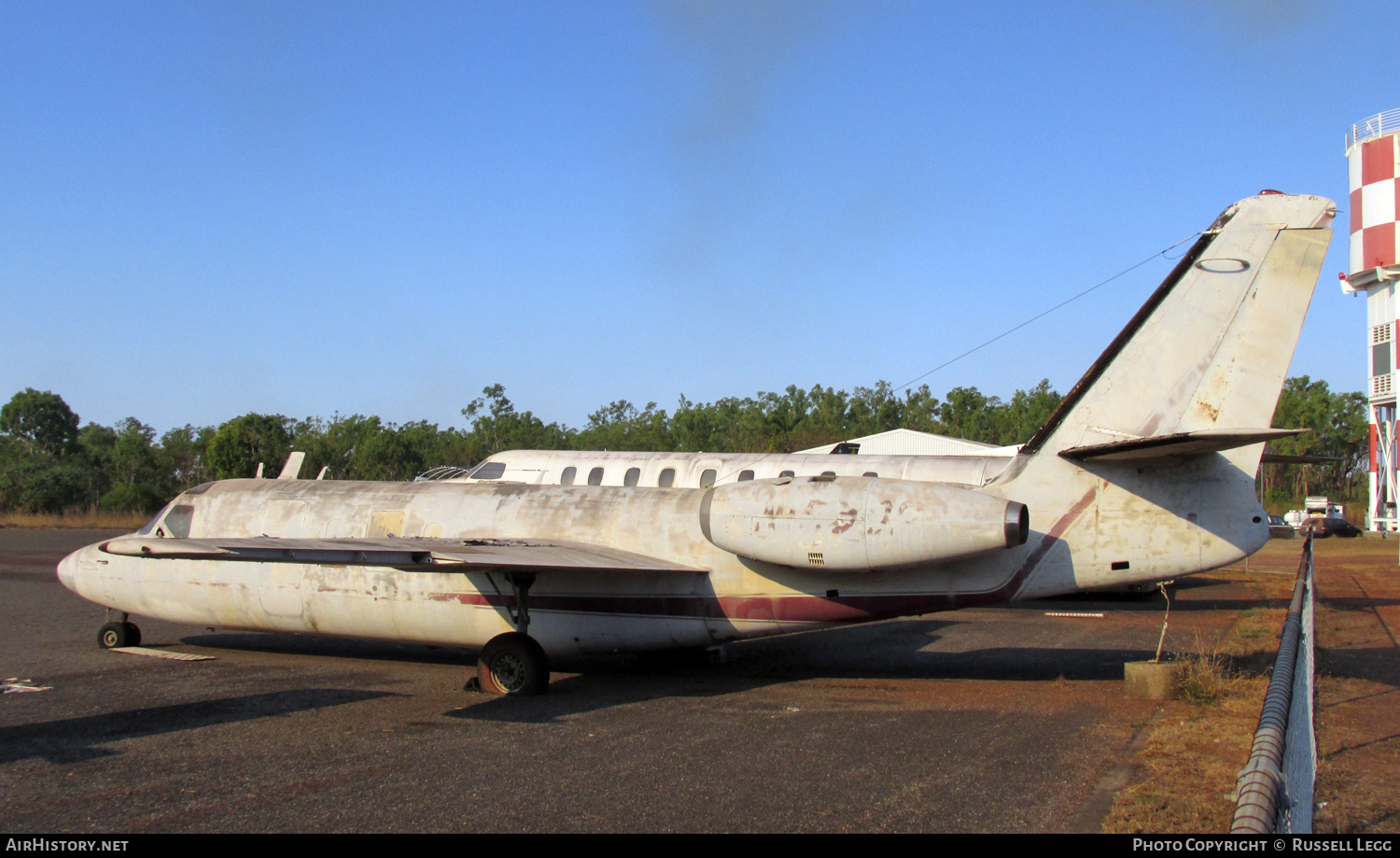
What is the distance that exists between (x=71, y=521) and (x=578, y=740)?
5508 cm

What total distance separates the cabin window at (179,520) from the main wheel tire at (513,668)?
6.55m

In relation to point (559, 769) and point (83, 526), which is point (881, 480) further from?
point (83, 526)

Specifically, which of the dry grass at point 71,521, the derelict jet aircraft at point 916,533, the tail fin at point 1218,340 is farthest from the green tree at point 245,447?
the tail fin at point 1218,340

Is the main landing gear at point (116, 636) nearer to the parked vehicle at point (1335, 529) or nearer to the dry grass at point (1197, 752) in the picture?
the dry grass at point (1197, 752)

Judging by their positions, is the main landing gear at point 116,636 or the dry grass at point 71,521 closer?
the main landing gear at point 116,636

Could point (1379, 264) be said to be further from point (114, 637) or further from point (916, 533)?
point (114, 637)

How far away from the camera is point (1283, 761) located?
143 inches

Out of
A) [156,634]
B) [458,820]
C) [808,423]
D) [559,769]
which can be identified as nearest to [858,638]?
[559,769]

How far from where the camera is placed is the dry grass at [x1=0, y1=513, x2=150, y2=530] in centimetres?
4947

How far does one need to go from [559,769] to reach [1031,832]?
12.4ft

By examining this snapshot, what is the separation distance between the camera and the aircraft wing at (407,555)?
388 inches

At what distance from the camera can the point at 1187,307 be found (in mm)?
10586

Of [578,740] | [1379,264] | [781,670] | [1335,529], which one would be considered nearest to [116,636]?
[578,740]

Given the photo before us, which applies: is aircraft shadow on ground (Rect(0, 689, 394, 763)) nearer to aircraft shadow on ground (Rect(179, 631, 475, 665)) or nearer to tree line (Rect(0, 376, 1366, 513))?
aircraft shadow on ground (Rect(179, 631, 475, 665))
